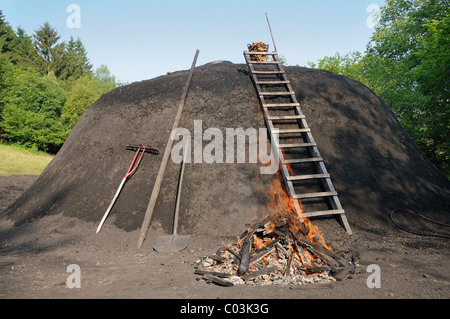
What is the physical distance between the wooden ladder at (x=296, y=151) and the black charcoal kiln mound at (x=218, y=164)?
0.40 meters

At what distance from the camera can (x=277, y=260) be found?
211 inches

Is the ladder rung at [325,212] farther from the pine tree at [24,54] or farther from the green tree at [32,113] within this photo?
the pine tree at [24,54]

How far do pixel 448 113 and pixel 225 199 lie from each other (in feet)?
60.6

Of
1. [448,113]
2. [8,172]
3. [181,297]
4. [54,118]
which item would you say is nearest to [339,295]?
[181,297]

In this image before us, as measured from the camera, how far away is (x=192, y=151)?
8.38m

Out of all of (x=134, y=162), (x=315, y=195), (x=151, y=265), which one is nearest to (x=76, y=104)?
(x=134, y=162)

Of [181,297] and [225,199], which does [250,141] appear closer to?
[225,199]

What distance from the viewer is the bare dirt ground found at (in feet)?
14.6

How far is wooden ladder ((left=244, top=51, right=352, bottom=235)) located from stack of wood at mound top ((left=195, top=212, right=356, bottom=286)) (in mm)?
1424

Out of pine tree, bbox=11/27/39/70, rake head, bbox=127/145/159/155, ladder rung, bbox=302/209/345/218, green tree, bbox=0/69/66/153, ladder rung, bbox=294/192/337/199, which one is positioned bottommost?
ladder rung, bbox=302/209/345/218

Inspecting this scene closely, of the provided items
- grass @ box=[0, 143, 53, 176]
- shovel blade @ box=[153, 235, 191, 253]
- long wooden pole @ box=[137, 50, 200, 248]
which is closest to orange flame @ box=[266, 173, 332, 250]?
shovel blade @ box=[153, 235, 191, 253]

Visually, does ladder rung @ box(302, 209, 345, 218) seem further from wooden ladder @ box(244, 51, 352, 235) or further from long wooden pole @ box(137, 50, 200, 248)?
long wooden pole @ box(137, 50, 200, 248)

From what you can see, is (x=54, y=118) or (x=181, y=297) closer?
(x=181, y=297)

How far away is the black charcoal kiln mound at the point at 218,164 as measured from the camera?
7.55 meters
